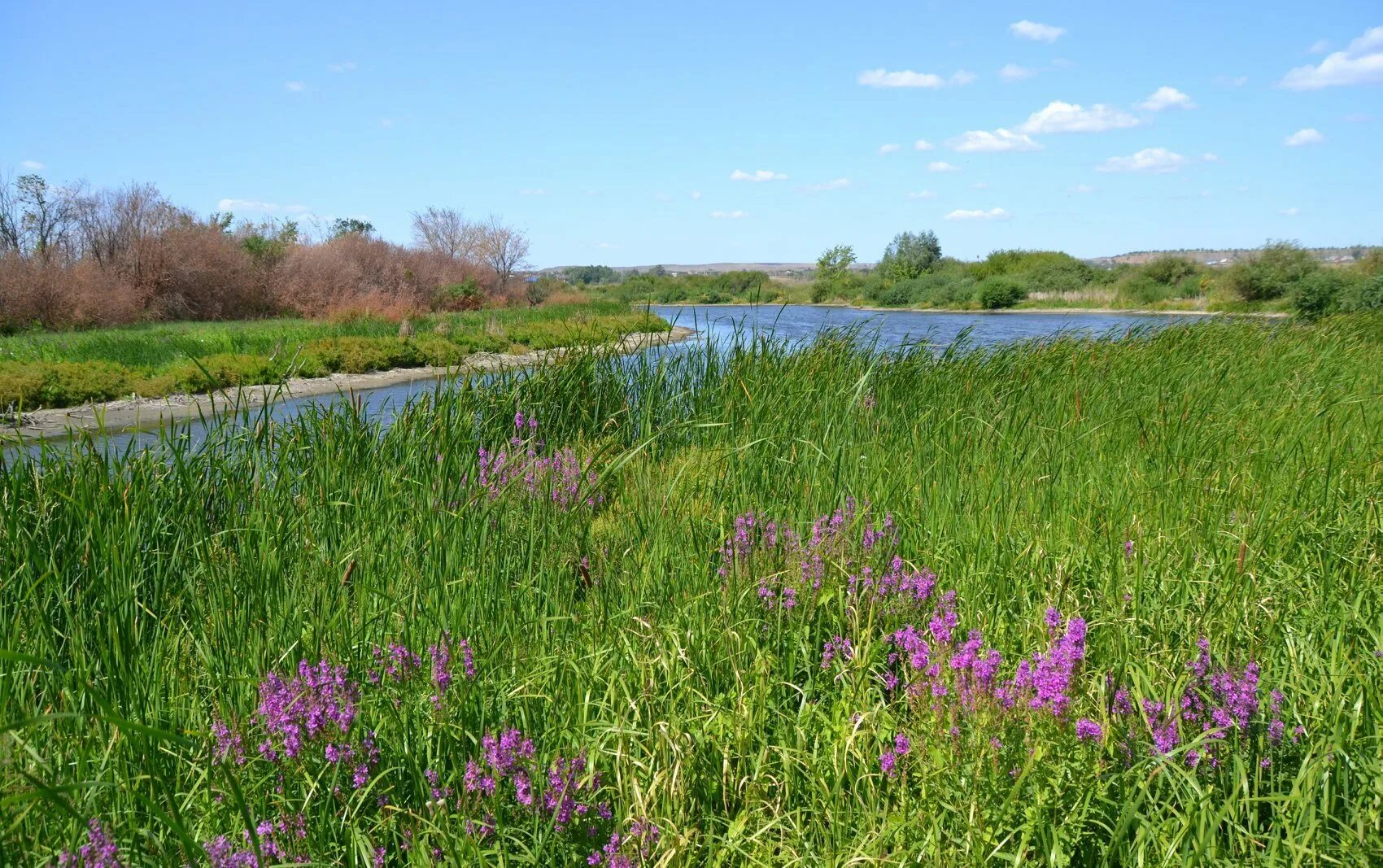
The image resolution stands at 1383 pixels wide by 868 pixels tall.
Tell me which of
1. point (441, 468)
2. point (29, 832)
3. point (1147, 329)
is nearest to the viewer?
point (29, 832)

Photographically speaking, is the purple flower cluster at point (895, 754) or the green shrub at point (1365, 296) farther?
the green shrub at point (1365, 296)

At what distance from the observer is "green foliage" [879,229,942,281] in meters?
74.4

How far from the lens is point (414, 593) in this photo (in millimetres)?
2404

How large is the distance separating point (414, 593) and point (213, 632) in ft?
1.70

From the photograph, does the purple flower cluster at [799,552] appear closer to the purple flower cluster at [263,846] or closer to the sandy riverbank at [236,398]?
the purple flower cluster at [263,846]

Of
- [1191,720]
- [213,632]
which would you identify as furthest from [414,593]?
[1191,720]

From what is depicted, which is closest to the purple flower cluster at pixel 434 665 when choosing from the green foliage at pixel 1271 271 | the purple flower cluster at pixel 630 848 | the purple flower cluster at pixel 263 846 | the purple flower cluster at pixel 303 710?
the purple flower cluster at pixel 303 710

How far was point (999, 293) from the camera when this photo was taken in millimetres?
52594

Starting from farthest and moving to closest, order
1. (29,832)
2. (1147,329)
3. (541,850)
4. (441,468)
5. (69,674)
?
1. (1147,329)
2. (441,468)
3. (69,674)
4. (541,850)
5. (29,832)

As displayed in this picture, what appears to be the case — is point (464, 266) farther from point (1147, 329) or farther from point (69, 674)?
point (69, 674)

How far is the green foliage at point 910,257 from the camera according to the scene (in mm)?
74438

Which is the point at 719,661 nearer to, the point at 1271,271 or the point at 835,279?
the point at 1271,271

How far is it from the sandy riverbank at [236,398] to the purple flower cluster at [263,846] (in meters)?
1.66

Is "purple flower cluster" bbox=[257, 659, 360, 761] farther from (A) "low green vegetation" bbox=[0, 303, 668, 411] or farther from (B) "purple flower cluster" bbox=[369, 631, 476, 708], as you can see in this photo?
(A) "low green vegetation" bbox=[0, 303, 668, 411]
